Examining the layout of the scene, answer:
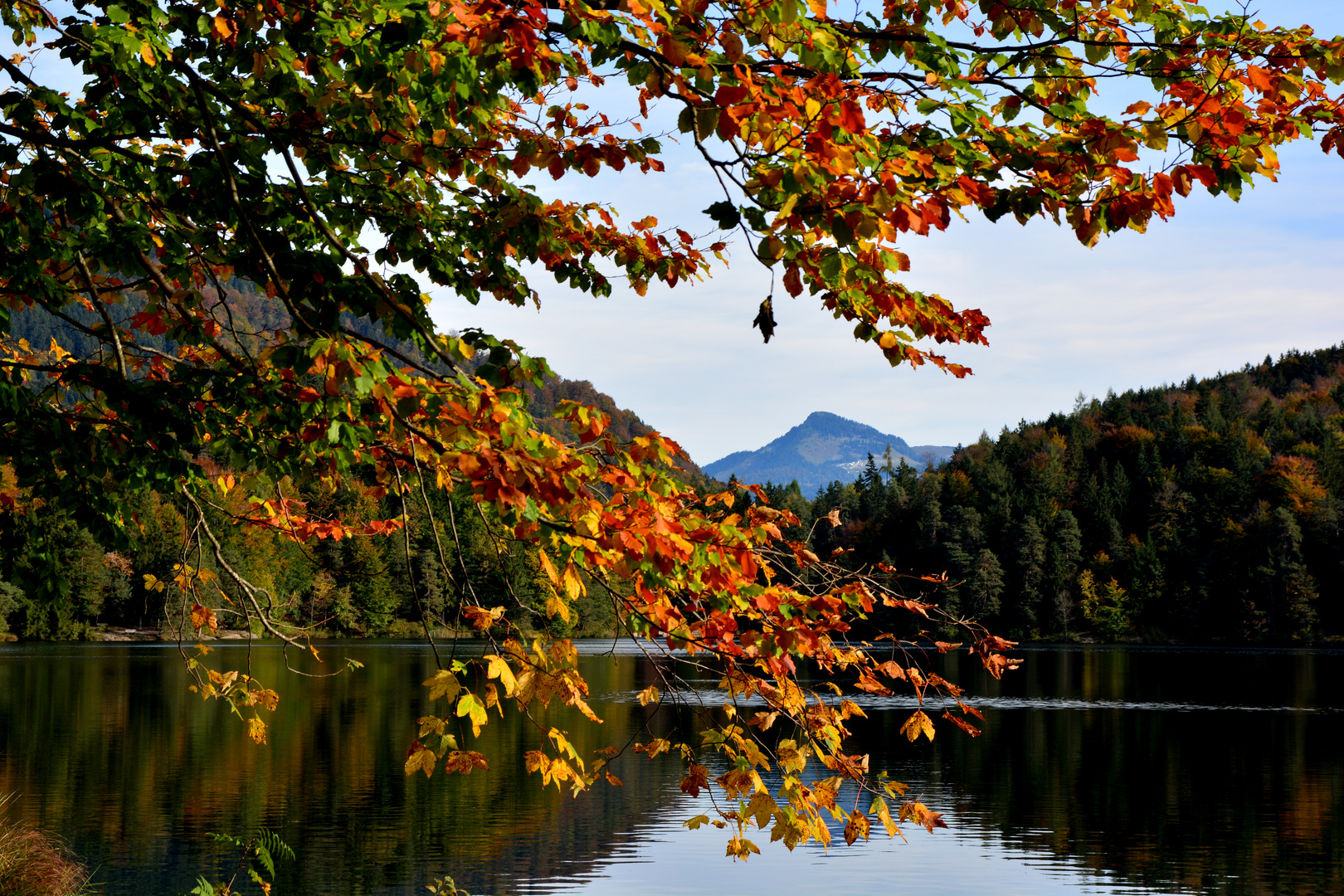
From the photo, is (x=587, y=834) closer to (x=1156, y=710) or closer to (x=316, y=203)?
(x=316, y=203)

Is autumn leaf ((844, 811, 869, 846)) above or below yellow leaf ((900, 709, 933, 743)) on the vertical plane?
below

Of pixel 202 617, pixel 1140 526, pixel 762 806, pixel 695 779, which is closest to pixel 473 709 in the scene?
pixel 762 806

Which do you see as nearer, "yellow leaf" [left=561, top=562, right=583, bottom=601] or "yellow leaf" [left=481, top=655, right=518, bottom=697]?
"yellow leaf" [left=481, top=655, right=518, bottom=697]

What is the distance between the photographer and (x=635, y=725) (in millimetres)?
35500

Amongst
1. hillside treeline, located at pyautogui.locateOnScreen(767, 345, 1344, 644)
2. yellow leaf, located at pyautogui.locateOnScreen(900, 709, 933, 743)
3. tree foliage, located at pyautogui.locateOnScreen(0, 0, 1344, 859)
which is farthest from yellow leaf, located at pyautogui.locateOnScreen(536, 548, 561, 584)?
hillside treeline, located at pyautogui.locateOnScreen(767, 345, 1344, 644)

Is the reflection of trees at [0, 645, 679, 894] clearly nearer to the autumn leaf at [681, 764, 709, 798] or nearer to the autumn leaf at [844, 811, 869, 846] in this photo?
the autumn leaf at [681, 764, 709, 798]

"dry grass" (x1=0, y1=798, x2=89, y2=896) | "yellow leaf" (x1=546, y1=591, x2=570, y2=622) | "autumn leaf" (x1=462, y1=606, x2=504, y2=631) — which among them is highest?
"yellow leaf" (x1=546, y1=591, x2=570, y2=622)

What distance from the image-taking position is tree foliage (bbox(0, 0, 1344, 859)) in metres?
3.96

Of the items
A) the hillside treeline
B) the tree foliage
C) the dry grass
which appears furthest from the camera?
the hillside treeline

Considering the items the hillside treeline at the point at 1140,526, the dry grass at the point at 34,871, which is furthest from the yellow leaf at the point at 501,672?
the hillside treeline at the point at 1140,526

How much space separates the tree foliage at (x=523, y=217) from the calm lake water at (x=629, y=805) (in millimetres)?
5982

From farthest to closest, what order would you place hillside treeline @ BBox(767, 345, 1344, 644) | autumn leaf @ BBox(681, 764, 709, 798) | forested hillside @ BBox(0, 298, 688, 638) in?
hillside treeline @ BBox(767, 345, 1344, 644), forested hillside @ BBox(0, 298, 688, 638), autumn leaf @ BBox(681, 764, 709, 798)

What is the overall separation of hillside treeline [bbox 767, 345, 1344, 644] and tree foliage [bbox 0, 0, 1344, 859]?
88368 millimetres

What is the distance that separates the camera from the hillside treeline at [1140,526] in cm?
10362
